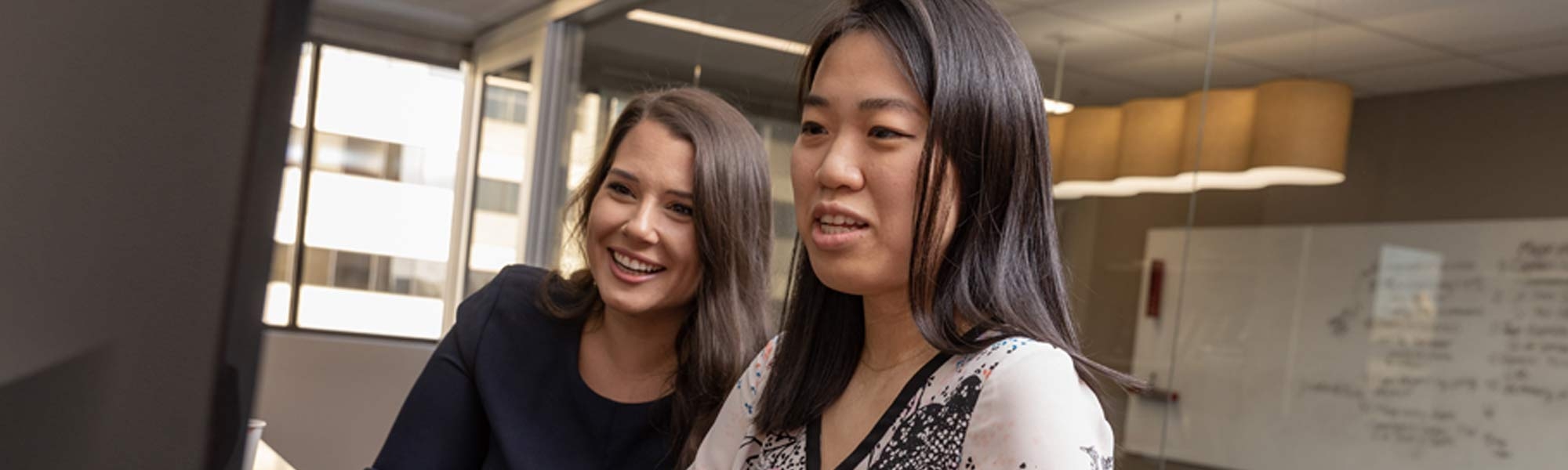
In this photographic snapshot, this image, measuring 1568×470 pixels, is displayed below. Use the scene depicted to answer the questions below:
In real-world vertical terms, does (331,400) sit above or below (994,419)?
below

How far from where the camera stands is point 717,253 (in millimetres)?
1382

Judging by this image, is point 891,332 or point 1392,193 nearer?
point 891,332

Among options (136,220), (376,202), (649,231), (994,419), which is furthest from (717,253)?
(376,202)

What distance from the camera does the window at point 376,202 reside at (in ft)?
24.2

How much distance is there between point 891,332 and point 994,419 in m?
0.16

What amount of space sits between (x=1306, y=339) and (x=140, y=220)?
10.6 feet

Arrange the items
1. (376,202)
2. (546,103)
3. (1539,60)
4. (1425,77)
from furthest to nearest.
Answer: (376,202), (546,103), (1425,77), (1539,60)

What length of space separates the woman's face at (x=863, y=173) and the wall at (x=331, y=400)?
65.6 inches

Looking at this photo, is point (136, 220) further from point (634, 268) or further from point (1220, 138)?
point (1220, 138)

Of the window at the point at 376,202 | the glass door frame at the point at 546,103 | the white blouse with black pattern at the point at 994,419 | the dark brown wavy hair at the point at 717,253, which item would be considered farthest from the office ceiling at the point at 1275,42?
the window at the point at 376,202

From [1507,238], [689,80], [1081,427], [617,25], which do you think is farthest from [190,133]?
[617,25]

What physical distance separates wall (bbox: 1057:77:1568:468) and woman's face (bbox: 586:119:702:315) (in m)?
1.37

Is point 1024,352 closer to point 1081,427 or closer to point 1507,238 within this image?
point 1081,427

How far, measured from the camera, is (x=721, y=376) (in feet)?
4.45
